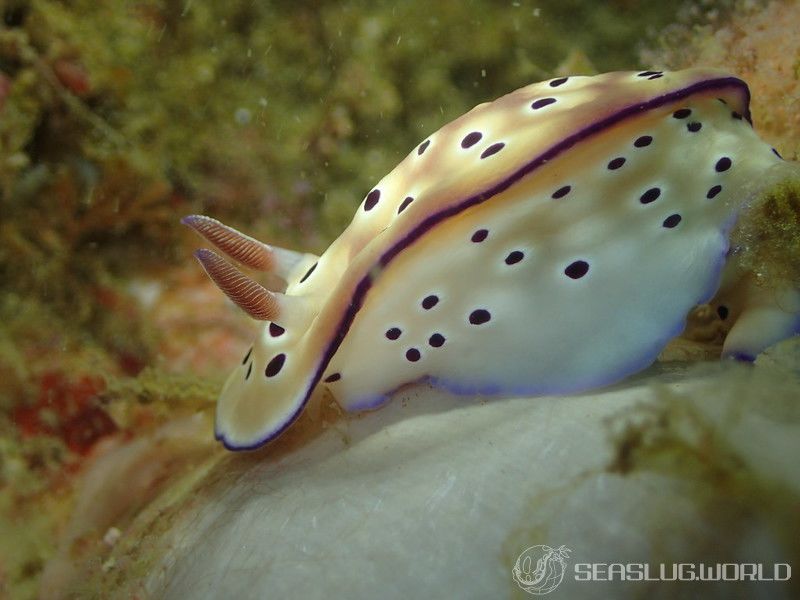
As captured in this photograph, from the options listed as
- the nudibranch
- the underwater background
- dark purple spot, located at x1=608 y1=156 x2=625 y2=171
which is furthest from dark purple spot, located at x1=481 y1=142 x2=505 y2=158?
the underwater background

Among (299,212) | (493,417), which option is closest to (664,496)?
(493,417)

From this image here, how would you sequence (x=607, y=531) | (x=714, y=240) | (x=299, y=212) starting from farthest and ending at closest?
1. (x=299, y=212)
2. (x=714, y=240)
3. (x=607, y=531)

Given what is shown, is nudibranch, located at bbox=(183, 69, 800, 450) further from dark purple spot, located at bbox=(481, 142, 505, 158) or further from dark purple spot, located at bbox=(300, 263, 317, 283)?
dark purple spot, located at bbox=(300, 263, 317, 283)

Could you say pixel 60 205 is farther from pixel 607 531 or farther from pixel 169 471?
pixel 607 531

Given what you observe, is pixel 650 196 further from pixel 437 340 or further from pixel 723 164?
pixel 437 340

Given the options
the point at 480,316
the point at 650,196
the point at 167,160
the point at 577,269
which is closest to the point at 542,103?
the point at 650,196

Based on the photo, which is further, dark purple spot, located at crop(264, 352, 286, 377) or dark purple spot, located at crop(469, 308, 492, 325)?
dark purple spot, located at crop(264, 352, 286, 377)
